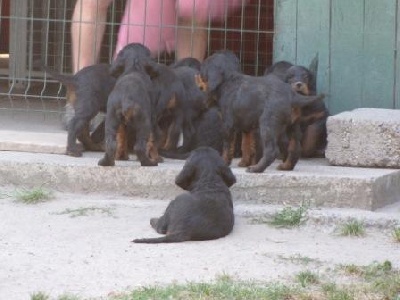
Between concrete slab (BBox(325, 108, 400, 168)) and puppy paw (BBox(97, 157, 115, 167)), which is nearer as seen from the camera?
puppy paw (BBox(97, 157, 115, 167))

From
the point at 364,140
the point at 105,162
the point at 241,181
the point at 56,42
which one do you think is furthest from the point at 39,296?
the point at 56,42

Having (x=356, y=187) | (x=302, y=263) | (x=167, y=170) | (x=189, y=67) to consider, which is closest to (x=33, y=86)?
(x=189, y=67)

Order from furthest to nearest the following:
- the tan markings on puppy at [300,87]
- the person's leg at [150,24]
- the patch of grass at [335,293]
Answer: the person's leg at [150,24], the tan markings on puppy at [300,87], the patch of grass at [335,293]

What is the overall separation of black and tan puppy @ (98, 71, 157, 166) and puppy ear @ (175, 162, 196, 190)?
1.76 feet

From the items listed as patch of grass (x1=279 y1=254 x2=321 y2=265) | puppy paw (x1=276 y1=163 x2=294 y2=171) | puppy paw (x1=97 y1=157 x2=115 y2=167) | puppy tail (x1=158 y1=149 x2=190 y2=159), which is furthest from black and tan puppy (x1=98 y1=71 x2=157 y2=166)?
patch of grass (x1=279 y1=254 x2=321 y2=265)

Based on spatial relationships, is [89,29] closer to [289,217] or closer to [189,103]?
[189,103]

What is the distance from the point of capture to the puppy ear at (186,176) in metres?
7.13

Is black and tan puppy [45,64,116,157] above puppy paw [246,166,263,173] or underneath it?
above

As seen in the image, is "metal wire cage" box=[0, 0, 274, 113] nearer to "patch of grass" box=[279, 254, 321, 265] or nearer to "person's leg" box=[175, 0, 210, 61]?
"person's leg" box=[175, 0, 210, 61]

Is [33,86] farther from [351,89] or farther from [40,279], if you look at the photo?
[40,279]

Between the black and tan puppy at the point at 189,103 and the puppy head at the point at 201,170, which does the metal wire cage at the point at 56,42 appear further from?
the puppy head at the point at 201,170

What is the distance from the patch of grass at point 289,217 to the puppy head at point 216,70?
44.9 inches

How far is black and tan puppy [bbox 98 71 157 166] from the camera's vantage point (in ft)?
24.6

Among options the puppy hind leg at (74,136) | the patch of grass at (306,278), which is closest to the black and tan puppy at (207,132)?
the puppy hind leg at (74,136)
